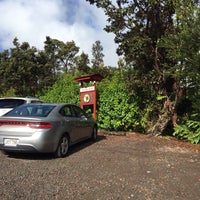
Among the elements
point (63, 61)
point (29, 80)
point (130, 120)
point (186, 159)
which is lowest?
point (186, 159)

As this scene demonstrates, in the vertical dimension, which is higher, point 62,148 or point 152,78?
point 152,78

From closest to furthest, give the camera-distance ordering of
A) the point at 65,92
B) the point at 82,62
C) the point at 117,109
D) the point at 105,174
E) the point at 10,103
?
1. the point at 105,174
2. the point at 10,103
3. the point at 117,109
4. the point at 65,92
5. the point at 82,62

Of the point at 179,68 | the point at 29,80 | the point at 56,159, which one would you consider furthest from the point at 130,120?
the point at 29,80

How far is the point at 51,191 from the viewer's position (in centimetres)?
420

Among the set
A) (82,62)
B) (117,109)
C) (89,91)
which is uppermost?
(82,62)

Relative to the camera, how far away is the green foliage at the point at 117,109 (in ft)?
35.0

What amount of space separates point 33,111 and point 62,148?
4.15ft

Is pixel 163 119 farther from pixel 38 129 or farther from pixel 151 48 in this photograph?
pixel 38 129

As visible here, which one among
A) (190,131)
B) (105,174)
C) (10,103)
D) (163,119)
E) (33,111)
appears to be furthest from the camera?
(163,119)

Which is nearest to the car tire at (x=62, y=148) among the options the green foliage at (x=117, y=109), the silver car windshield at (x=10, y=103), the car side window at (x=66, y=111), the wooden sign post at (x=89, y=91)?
the car side window at (x=66, y=111)

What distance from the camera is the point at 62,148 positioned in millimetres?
6566

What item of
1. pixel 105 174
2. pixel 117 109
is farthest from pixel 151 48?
pixel 105 174

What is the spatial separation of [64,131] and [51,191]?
2.56m

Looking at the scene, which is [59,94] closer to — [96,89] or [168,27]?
[96,89]
